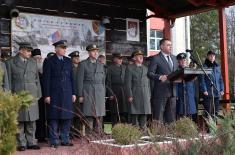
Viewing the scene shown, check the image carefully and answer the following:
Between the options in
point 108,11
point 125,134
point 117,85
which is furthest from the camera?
point 108,11

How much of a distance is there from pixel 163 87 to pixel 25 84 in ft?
7.23

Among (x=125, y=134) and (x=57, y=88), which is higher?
(x=57, y=88)

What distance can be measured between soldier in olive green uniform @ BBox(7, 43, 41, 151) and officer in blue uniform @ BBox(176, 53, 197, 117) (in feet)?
8.35

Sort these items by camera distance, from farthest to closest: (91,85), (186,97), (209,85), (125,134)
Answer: (209,85) < (186,97) < (91,85) < (125,134)

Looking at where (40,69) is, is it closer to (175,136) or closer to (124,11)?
(124,11)

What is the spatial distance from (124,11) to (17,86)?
4.56 meters

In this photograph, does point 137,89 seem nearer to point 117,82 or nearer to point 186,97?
point 117,82

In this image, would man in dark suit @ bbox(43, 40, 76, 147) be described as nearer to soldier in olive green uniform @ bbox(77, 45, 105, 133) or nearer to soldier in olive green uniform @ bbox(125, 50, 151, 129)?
soldier in olive green uniform @ bbox(77, 45, 105, 133)

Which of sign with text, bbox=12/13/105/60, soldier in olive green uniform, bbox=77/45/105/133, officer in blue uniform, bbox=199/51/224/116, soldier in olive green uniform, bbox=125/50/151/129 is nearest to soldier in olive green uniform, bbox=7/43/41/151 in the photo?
soldier in olive green uniform, bbox=77/45/105/133

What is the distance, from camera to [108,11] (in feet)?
36.5

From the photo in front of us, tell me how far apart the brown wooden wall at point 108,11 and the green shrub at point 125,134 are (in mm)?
4553

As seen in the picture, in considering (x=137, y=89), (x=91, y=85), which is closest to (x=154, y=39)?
(x=137, y=89)

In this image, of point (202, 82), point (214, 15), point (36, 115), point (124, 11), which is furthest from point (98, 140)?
point (214, 15)

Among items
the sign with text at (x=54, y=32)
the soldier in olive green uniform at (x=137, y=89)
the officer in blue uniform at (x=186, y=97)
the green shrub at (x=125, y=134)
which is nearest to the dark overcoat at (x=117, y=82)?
the soldier in olive green uniform at (x=137, y=89)
